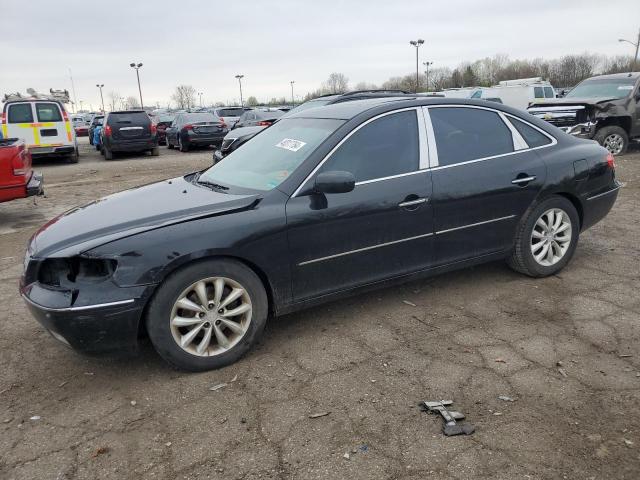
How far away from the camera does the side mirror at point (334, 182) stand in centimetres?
336

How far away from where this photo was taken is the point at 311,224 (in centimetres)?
342

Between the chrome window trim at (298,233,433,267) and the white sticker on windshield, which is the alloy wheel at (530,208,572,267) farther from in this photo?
the white sticker on windshield

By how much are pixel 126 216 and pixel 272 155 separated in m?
1.21

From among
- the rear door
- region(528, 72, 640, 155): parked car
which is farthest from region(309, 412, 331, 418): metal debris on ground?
region(528, 72, 640, 155): parked car

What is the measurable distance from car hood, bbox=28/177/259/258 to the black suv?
1439cm

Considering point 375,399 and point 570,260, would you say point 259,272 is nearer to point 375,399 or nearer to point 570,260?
point 375,399

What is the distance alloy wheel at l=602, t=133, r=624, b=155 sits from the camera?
471 inches

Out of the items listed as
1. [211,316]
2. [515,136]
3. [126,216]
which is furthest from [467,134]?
[126,216]

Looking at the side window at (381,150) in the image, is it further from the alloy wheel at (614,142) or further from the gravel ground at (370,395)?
the alloy wheel at (614,142)

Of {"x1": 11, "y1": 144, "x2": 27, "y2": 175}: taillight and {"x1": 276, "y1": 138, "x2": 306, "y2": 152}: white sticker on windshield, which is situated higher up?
{"x1": 276, "y1": 138, "x2": 306, "y2": 152}: white sticker on windshield

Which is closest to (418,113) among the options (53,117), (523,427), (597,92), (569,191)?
(569,191)

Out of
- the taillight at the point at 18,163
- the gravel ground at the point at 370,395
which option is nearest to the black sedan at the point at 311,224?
the gravel ground at the point at 370,395

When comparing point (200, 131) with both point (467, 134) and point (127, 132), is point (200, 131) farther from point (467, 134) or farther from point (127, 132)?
point (467, 134)

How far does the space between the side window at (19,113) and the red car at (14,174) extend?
9222mm
